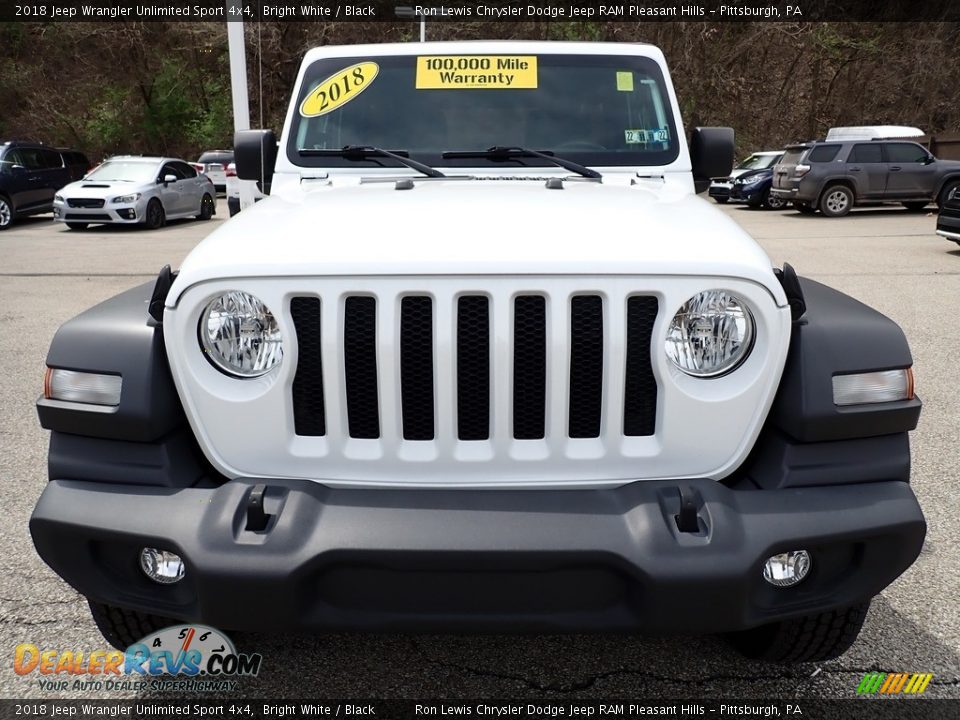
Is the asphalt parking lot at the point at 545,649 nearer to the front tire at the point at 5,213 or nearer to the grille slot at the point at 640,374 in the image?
the grille slot at the point at 640,374

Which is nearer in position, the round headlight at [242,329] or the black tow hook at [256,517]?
the black tow hook at [256,517]

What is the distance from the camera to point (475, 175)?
341 cm

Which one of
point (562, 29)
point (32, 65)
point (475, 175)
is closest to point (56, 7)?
point (32, 65)

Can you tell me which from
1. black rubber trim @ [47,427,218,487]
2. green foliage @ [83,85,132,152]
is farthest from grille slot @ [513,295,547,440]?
green foliage @ [83,85,132,152]

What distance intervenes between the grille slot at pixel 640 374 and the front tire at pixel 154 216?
16.6 metres

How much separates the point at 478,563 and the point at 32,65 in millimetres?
43972

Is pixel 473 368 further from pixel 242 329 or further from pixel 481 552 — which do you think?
pixel 242 329

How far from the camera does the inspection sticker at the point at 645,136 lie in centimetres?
361

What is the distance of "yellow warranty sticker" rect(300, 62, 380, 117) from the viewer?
3.62 metres

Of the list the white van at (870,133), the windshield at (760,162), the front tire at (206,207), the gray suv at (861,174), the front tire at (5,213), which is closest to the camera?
the front tire at (5,213)

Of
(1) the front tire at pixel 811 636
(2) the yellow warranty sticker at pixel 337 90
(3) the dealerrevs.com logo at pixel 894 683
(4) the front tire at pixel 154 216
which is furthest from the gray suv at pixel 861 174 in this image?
(1) the front tire at pixel 811 636

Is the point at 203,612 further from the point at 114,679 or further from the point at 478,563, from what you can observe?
the point at 114,679

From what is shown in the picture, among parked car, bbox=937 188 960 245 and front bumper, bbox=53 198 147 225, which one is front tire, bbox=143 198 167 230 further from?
parked car, bbox=937 188 960 245

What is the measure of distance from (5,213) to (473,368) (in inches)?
712
